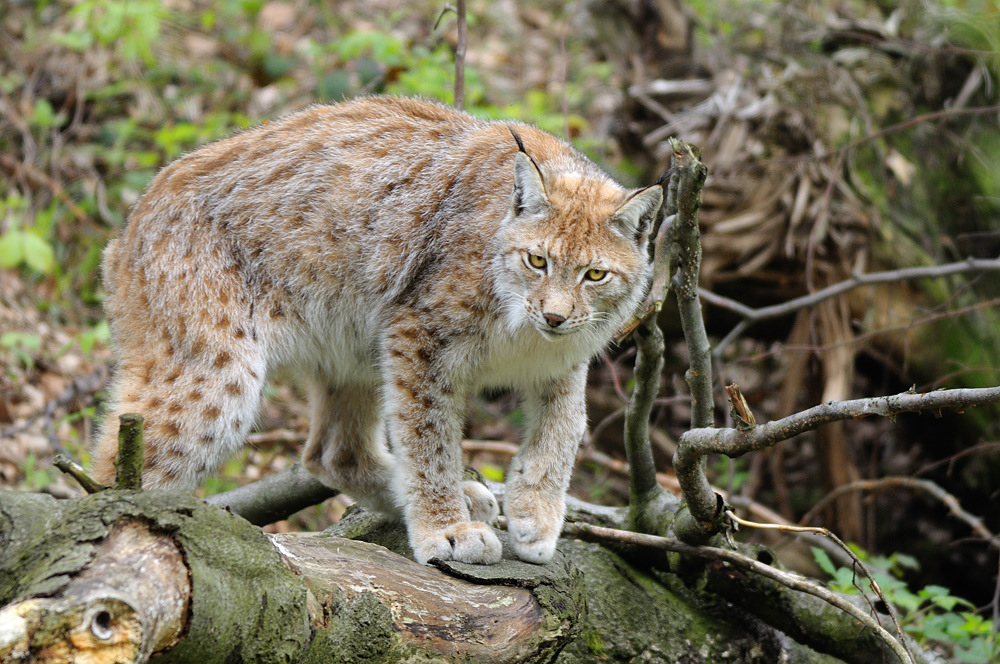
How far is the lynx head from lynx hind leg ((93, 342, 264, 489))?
46.6 inches

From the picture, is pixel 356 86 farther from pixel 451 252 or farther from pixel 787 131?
pixel 451 252

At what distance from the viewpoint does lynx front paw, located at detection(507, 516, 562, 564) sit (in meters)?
3.66

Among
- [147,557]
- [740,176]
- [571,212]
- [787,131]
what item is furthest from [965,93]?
[147,557]

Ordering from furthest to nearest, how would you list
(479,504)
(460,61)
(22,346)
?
1. (22,346)
2. (460,61)
3. (479,504)

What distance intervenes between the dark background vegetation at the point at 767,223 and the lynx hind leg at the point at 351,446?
1079 millimetres

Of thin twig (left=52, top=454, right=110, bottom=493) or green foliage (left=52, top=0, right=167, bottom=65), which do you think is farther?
green foliage (left=52, top=0, right=167, bottom=65)

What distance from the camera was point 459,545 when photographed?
3.62 metres

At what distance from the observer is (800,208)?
6367 mm

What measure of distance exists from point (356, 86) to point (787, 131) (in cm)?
459

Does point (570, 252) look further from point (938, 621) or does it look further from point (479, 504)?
point (938, 621)

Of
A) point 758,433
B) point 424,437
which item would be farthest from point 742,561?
point 424,437

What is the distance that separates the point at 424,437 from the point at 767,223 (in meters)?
3.76

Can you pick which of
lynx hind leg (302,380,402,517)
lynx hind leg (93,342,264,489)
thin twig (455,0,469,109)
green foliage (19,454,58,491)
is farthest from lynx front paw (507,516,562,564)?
green foliage (19,454,58,491)

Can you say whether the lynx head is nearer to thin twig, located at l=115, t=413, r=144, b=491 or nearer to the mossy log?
the mossy log
